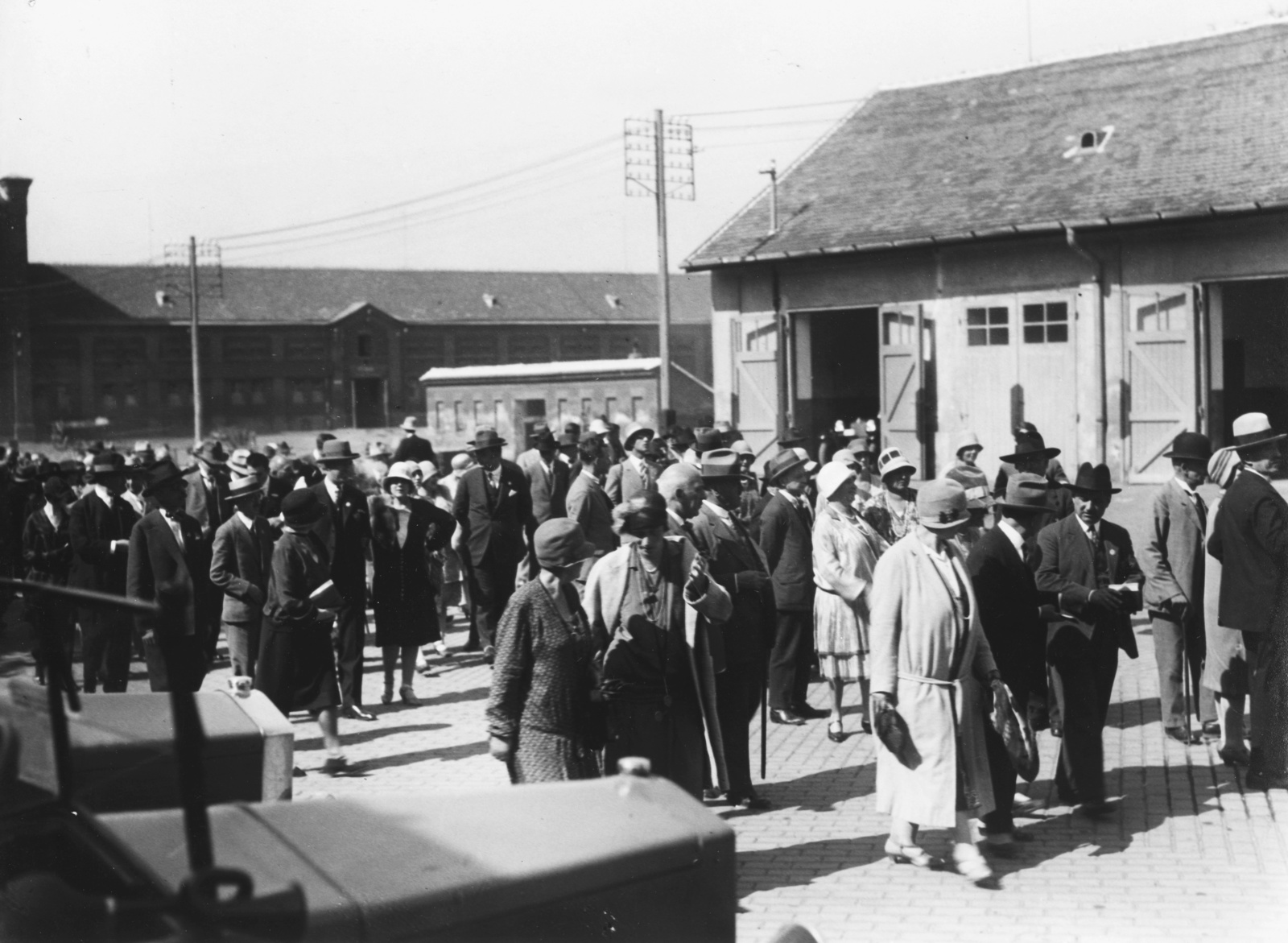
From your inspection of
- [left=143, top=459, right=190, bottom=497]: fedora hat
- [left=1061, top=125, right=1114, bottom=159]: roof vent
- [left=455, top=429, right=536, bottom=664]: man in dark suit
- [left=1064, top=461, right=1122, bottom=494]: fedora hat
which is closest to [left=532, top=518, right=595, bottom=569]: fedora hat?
[left=1064, top=461, right=1122, bottom=494]: fedora hat

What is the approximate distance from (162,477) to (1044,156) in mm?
15851

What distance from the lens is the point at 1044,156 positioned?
68.4 feet

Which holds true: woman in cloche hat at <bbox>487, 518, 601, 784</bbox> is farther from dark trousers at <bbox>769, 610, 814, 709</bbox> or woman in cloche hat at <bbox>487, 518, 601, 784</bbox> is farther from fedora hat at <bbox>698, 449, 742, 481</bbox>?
dark trousers at <bbox>769, 610, 814, 709</bbox>

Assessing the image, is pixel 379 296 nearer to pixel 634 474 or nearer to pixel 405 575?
pixel 634 474

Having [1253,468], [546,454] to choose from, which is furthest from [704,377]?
[1253,468]

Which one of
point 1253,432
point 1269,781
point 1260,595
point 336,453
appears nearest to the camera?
point 1260,595

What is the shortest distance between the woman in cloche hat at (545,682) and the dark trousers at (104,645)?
1533mm

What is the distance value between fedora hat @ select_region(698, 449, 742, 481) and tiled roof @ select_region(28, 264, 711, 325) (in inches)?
2302

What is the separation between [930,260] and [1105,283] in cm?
281

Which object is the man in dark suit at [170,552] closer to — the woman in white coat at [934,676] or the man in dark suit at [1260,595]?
the woman in white coat at [934,676]

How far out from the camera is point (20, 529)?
14.9 metres

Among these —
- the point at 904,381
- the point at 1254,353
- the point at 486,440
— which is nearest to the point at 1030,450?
the point at 486,440

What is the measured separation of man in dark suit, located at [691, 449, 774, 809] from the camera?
304 inches

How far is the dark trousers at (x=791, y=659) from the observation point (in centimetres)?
985
